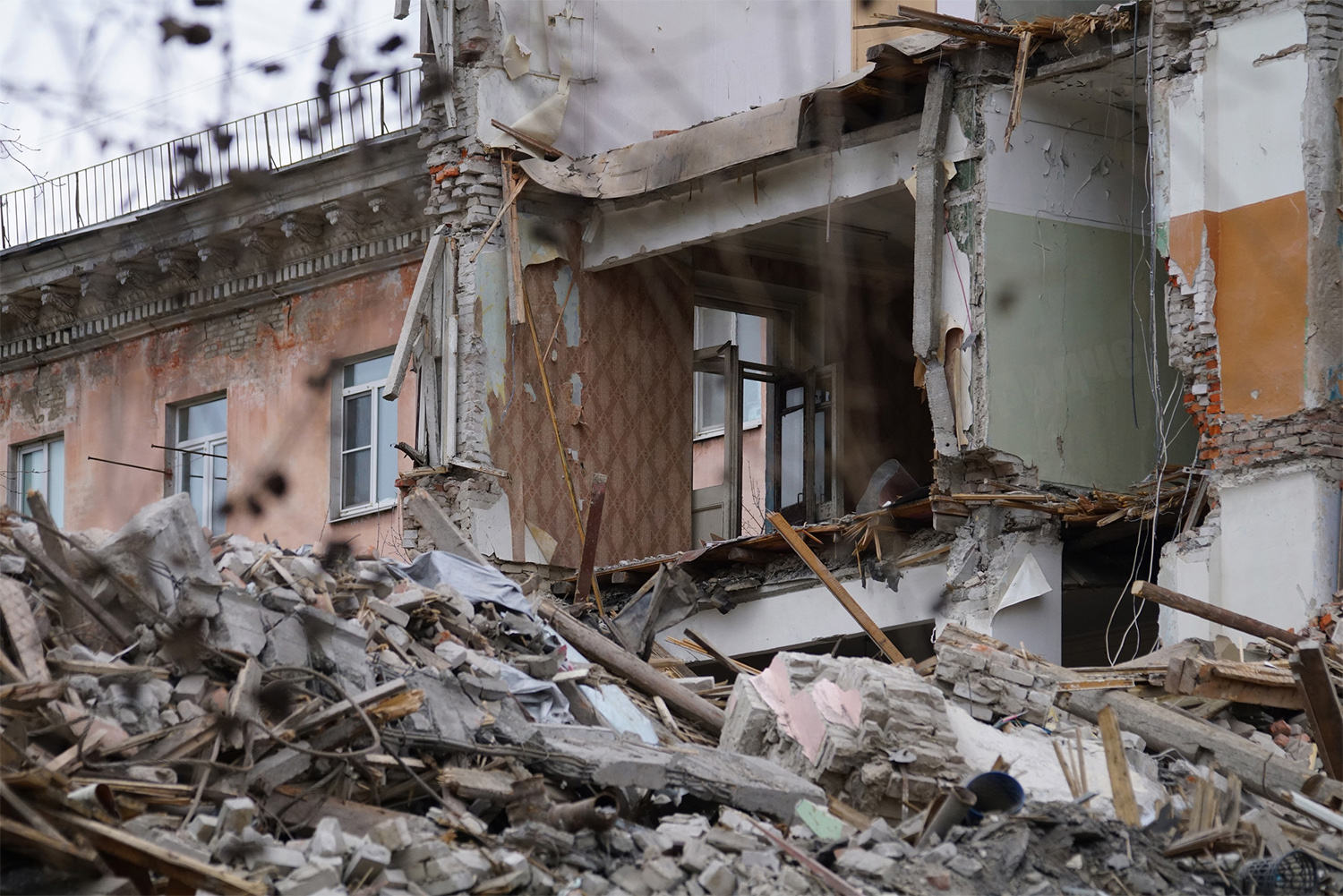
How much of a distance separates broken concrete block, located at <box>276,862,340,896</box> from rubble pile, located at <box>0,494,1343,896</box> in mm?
24

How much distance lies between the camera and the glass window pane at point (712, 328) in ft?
75.9

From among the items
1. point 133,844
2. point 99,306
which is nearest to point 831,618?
point 133,844

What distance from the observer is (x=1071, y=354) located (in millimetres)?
13234

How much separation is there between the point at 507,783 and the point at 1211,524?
6.12 m

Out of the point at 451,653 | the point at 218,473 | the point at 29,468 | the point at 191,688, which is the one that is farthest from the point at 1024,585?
the point at 29,468

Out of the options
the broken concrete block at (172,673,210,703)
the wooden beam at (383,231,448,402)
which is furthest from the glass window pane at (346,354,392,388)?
the broken concrete block at (172,673,210,703)

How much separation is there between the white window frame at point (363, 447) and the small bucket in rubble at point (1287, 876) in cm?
1198

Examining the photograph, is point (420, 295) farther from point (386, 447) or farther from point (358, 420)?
point (358, 420)

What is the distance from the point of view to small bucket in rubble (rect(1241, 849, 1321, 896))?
7230 millimetres

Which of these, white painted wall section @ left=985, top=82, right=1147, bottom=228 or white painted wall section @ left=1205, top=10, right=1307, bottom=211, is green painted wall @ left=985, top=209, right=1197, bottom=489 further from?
white painted wall section @ left=1205, top=10, right=1307, bottom=211

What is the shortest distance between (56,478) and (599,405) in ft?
28.9

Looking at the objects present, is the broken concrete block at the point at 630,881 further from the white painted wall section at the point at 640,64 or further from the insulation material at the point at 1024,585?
the white painted wall section at the point at 640,64

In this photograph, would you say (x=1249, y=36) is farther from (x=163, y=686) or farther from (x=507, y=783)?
(x=163, y=686)

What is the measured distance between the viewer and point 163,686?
7.38 m
